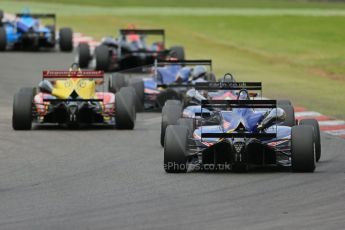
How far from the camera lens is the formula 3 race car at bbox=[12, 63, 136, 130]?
2114 centimetres

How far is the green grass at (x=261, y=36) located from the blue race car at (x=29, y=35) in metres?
4.28

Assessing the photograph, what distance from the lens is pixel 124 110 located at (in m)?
21.3

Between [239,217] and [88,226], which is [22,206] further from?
[239,217]

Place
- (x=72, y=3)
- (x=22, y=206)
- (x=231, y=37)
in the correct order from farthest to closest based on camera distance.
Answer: (x=72, y=3), (x=231, y=37), (x=22, y=206)

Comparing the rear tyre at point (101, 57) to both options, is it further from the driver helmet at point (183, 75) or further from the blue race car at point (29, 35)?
the driver helmet at point (183, 75)

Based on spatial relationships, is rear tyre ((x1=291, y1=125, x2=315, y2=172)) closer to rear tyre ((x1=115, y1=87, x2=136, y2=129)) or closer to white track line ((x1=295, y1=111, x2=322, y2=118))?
rear tyre ((x1=115, y1=87, x2=136, y2=129))

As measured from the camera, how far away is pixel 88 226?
40.0ft

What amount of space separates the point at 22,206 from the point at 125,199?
119 centimetres

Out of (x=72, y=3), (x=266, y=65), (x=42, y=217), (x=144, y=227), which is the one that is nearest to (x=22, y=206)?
(x=42, y=217)

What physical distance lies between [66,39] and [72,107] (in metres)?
20.1

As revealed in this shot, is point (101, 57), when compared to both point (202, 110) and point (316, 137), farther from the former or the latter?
point (316, 137)

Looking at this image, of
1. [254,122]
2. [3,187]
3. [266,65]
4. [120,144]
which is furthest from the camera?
[266,65]

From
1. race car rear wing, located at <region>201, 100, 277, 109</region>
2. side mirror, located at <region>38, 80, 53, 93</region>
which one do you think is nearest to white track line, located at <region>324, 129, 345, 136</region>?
side mirror, located at <region>38, 80, 53, 93</region>

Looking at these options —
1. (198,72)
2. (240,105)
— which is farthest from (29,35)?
(240,105)
